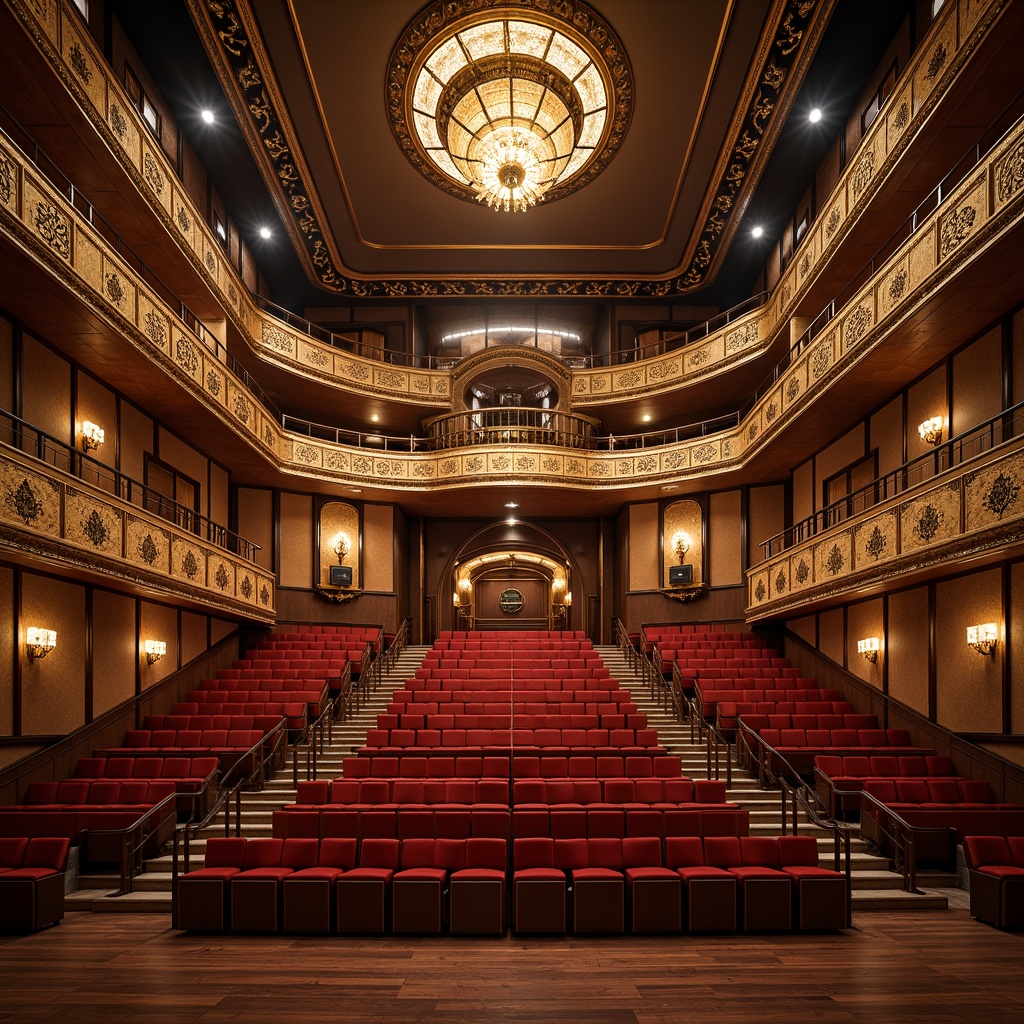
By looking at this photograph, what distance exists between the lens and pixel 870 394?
10977 millimetres

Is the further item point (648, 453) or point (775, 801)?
point (648, 453)

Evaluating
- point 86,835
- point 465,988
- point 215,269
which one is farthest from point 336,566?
point 465,988

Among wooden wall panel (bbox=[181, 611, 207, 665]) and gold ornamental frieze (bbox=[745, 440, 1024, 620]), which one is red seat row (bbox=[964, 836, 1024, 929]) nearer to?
gold ornamental frieze (bbox=[745, 440, 1024, 620])

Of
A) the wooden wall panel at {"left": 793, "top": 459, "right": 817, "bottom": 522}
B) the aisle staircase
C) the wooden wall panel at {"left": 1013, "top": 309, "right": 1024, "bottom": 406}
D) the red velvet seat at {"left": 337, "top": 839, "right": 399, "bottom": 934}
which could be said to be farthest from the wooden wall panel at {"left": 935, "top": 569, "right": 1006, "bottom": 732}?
the red velvet seat at {"left": 337, "top": 839, "right": 399, "bottom": 934}

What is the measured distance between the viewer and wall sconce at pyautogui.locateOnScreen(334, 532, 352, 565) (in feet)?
55.0

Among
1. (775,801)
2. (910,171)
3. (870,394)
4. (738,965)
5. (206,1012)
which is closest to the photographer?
(206,1012)

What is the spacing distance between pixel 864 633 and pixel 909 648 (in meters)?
1.27

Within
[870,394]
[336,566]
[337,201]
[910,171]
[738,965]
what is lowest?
[738,965]

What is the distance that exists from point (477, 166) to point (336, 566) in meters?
7.68

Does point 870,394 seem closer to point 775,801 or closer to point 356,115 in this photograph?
point 775,801

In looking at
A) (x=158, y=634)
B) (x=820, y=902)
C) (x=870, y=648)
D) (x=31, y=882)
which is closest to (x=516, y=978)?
(x=820, y=902)

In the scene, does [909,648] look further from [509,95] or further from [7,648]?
[7,648]

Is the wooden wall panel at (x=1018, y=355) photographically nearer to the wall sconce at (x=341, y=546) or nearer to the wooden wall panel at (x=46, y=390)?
the wooden wall panel at (x=46, y=390)

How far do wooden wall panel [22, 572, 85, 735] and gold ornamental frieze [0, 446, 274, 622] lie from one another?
0.77 metres
